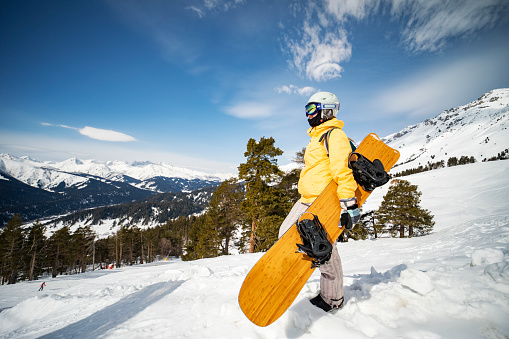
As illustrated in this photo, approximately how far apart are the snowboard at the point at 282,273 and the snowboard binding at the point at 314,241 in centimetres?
16

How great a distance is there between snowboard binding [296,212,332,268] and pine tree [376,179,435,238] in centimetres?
2425

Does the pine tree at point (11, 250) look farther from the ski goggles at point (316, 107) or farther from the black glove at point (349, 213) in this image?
the black glove at point (349, 213)

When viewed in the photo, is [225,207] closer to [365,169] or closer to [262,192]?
[262,192]

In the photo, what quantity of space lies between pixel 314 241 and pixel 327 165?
1101 mm

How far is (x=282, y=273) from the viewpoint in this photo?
2746 millimetres

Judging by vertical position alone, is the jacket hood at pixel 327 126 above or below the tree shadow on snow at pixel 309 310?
above

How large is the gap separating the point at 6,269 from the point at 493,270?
168ft

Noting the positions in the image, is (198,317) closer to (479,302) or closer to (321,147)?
(321,147)

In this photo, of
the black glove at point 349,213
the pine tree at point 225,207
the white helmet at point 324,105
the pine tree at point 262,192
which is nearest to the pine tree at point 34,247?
the pine tree at point 225,207

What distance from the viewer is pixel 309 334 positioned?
97.2 inches

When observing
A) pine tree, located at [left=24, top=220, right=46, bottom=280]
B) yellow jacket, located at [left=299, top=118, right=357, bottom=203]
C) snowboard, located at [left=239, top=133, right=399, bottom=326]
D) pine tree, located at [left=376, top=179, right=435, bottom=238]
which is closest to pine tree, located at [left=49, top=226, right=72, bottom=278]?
pine tree, located at [left=24, top=220, right=46, bottom=280]

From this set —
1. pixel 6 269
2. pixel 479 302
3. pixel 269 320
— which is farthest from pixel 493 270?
pixel 6 269

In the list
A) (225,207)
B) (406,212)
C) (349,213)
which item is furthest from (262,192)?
(406,212)

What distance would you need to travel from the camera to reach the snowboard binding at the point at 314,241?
8.22ft
